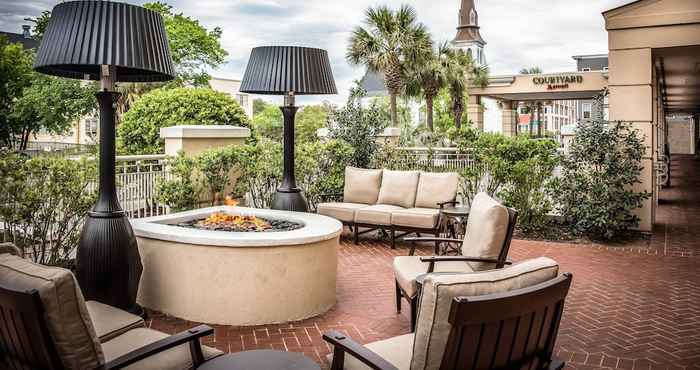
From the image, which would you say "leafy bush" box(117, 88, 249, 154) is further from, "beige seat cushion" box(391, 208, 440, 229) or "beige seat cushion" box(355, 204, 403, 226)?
"beige seat cushion" box(391, 208, 440, 229)

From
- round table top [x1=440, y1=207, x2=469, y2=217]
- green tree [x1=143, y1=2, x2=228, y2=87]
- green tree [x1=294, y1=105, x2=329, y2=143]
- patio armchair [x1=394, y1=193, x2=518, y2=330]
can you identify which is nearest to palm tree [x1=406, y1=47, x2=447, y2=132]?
green tree [x1=143, y1=2, x2=228, y2=87]

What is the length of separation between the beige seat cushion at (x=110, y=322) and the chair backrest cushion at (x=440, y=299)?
1733 mm

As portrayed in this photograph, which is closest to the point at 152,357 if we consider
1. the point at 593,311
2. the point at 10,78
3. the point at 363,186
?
the point at 593,311

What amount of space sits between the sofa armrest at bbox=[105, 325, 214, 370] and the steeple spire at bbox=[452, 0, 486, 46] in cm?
6799

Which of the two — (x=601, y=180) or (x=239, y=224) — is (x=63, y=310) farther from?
(x=601, y=180)

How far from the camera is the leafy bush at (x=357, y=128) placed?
10.2 meters

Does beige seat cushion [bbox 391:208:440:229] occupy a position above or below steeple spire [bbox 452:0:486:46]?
below

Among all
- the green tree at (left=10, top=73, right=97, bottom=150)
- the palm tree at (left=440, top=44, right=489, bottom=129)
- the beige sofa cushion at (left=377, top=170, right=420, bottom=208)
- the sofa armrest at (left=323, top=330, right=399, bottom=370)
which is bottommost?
the sofa armrest at (left=323, top=330, right=399, bottom=370)

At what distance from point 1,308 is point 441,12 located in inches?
2507

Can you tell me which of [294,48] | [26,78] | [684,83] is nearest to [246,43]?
[26,78]

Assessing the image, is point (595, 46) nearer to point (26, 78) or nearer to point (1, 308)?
point (26, 78)

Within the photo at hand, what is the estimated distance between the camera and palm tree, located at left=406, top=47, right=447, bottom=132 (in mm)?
23000

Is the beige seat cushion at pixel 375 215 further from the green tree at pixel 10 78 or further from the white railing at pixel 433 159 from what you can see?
the green tree at pixel 10 78

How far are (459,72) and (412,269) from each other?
21446 millimetres
